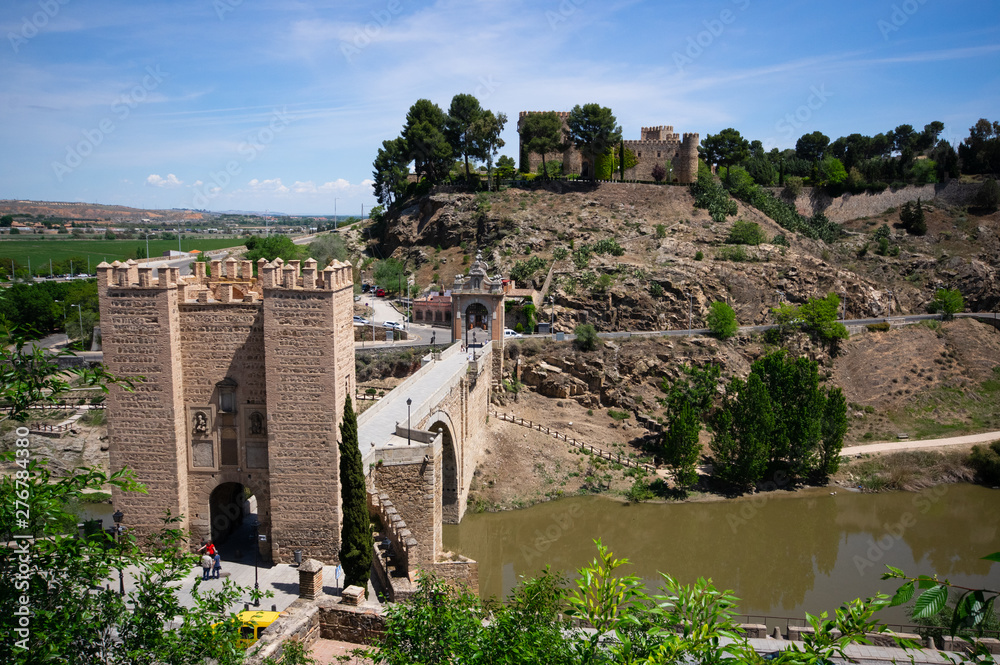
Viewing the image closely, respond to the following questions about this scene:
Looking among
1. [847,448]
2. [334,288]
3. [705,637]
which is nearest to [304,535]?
[334,288]

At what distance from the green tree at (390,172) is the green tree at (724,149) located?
24.4 meters

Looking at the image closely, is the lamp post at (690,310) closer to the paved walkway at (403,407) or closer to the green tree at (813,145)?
the paved walkway at (403,407)

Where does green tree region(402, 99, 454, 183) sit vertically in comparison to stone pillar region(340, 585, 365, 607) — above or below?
above

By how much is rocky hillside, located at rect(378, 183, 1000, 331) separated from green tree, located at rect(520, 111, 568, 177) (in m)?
3.19

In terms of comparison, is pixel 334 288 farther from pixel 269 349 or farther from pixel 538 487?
pixel 538 487

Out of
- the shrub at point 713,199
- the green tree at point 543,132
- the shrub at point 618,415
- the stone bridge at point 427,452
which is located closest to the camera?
the stone bridge at point 427,452

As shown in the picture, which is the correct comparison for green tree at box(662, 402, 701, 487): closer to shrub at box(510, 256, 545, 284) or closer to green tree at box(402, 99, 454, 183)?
shrub at box(510, 256, 545, 284)

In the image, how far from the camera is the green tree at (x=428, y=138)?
5194 centimetres

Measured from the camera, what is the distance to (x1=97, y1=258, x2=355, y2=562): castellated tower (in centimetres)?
1339

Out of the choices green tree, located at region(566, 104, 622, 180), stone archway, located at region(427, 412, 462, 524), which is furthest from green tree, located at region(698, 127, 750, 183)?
stone archway, located at region(427, 412, 462, 524)

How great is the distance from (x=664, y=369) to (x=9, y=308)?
3566 cm

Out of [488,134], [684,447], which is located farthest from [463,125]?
[684,447]

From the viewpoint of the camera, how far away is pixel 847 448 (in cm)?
3531

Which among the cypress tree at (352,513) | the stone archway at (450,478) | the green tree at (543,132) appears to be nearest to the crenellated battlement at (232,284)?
the cypress tree at (352,513)
